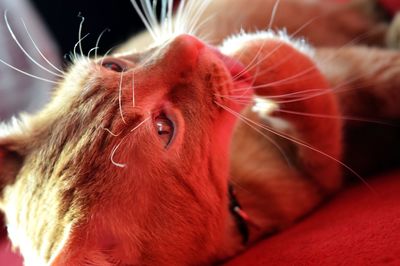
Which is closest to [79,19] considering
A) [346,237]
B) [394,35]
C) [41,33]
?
[41,33]

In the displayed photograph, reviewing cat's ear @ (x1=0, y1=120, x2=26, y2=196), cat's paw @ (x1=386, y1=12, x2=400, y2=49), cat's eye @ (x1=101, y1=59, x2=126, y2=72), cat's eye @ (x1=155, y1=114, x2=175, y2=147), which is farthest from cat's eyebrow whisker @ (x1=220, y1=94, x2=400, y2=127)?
cat's ear @ (x1=0, y1=120, x2=26, y2=196)

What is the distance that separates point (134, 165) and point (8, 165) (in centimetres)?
41

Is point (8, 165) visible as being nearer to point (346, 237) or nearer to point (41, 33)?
point (346, 237)

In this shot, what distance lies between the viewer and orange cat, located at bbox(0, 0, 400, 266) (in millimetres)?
905

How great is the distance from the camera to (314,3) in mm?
1753

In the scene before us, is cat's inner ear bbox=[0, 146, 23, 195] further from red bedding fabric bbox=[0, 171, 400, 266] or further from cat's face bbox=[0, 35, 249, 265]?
red bedding fabric bbox=[0, 171, 400, 266]

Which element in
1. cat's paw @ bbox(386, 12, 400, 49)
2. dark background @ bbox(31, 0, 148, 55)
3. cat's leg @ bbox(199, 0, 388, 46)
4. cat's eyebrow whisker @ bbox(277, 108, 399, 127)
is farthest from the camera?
dark background @ bbox(31, 0, 148, 55)

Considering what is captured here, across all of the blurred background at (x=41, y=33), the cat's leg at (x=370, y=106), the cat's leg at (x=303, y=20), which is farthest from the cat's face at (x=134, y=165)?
the blurred background at (x=41, y=33)

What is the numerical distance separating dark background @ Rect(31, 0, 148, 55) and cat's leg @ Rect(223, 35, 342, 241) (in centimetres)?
118

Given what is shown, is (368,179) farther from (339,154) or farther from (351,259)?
(351,259)

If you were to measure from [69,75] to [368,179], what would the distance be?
81 cm

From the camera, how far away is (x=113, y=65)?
108 centimetres

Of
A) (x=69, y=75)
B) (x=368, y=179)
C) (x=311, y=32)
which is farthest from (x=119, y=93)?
(x=311, y=32)

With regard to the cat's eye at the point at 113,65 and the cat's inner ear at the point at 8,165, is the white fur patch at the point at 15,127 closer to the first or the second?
the cat's inner ear at the point at 8,165
